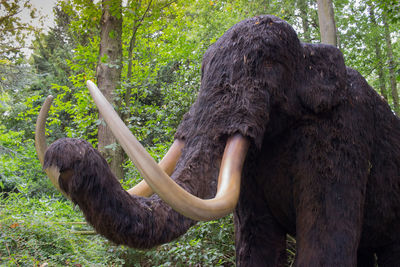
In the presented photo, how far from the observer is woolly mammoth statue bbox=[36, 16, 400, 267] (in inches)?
50.9

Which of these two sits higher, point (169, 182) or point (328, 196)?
point (169, 182)

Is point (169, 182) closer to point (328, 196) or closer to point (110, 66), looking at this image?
point (328, 196)

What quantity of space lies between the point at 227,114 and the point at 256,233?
83 cm

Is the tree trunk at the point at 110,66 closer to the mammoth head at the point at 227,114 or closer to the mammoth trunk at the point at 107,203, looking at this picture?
the mammoth head at the point at 227,114

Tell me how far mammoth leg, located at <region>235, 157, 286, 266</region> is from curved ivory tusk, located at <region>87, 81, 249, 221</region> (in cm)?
65

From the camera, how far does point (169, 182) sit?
50.1 inches

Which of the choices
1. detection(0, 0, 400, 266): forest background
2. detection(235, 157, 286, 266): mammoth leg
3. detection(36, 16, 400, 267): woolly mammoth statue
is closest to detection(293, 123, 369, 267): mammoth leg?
detection(36, 16, 400, 267): woolly mammoth statue

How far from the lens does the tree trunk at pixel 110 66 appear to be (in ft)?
20.8

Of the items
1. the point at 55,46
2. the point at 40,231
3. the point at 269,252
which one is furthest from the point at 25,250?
the point at 55,46

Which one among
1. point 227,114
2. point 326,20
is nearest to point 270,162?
point 227,114

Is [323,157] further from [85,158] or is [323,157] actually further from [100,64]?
[100,64]

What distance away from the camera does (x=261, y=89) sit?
1809 mm

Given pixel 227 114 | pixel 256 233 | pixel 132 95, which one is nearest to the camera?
pixel 227 114

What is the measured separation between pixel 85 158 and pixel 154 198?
362mm
